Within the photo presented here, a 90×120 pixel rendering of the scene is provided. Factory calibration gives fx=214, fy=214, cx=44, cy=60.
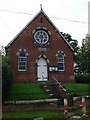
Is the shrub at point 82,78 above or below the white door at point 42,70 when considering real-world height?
below

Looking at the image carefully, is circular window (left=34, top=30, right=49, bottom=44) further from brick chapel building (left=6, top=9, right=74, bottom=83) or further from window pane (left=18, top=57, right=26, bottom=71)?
window pane (left=18, top=57, right=26, bottom=71)

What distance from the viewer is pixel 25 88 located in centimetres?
1975

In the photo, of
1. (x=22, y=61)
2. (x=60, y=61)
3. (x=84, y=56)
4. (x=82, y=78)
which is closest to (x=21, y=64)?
(x=22, y=61)

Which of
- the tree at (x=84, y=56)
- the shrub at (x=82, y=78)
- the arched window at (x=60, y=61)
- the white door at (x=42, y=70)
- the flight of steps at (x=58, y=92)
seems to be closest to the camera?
the flight of steps at (x=58, y=92)

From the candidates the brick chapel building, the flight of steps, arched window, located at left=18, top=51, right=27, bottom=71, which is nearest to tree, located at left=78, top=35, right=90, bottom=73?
the brick chapel building

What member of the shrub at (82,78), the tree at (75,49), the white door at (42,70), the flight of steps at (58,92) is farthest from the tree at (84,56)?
the flight of steps at (58,92)

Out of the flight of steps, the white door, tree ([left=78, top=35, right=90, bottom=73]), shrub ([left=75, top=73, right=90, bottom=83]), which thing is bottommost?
the flight of steps

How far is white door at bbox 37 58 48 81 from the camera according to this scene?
2688 centimetres

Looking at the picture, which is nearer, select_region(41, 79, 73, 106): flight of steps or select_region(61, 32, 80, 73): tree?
select_region(41, 79, 73, 106): flight of steps

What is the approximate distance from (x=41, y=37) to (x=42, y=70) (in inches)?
171

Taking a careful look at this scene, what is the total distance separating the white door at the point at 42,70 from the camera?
26.9 m

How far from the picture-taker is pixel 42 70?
1064 inches

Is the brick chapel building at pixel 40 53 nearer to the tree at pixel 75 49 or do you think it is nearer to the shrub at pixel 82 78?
the shrub at pixel 82 78

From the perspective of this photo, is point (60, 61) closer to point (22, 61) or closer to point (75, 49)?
point (22, 61)
